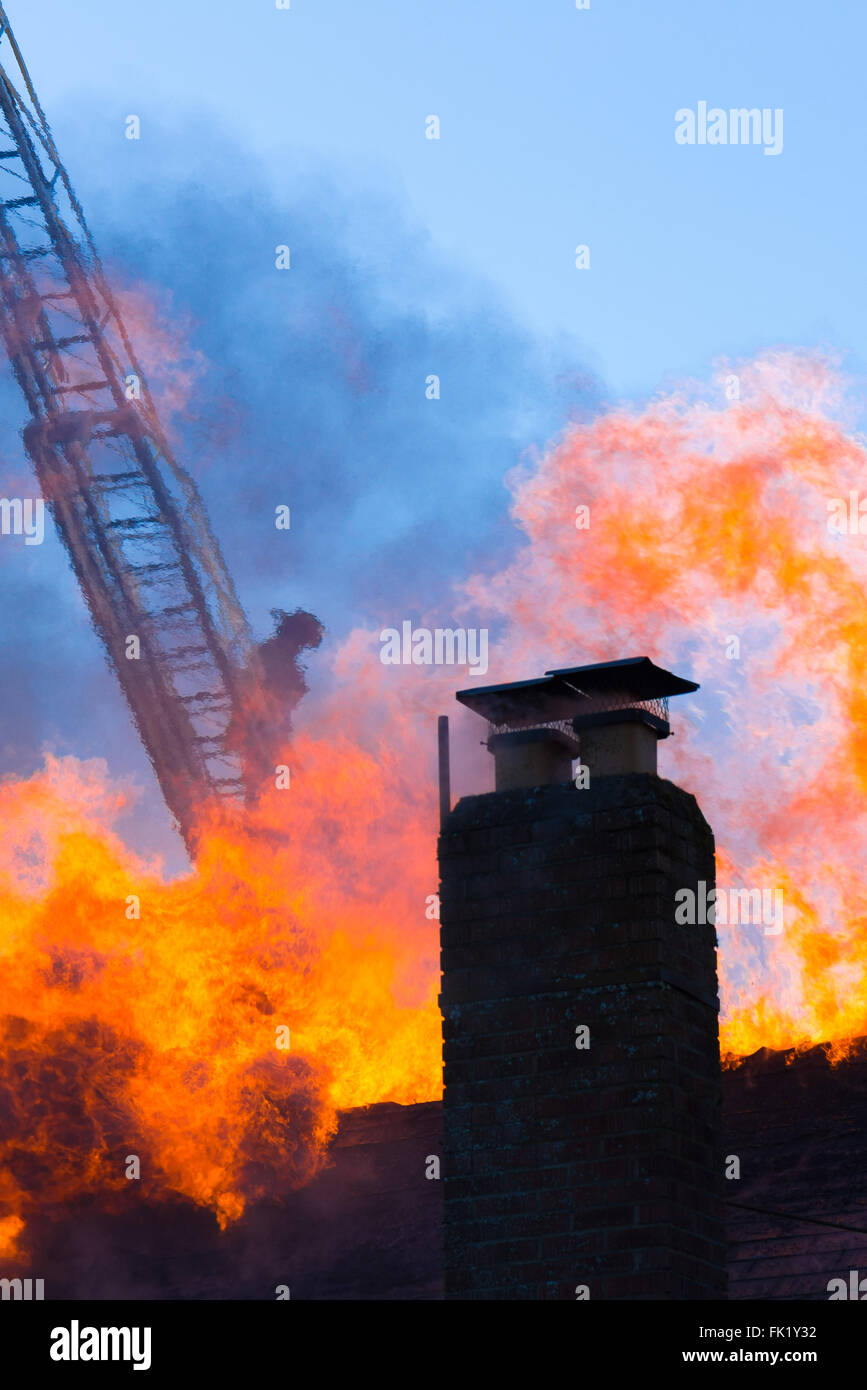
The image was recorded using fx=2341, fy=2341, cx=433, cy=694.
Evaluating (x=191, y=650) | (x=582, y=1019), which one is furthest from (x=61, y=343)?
(x=582, y=1019)

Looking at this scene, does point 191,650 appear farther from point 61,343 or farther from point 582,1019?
point 582,1019

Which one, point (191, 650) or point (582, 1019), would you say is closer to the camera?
point (582, 1019)

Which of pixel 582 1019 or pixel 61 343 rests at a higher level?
pixel 61 343

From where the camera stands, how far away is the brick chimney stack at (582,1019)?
10820 mm

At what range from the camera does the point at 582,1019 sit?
11211 mm

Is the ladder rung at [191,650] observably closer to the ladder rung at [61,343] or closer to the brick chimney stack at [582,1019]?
the ladder rung at [61,343]

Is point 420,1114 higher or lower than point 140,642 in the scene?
lower

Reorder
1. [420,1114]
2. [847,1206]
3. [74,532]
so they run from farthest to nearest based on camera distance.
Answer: [74,532]
[420,1114]
[847,1206]
